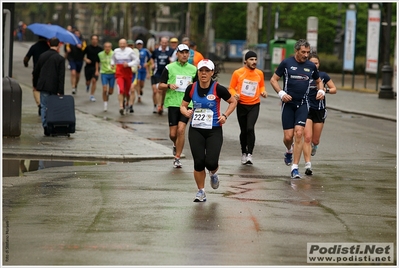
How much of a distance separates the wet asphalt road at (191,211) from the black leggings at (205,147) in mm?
413

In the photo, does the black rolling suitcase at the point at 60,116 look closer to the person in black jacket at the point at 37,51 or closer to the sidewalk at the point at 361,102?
the person in black jacket at the point at 37,51

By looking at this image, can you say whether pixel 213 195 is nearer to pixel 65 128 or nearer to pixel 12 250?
pixel 12 250

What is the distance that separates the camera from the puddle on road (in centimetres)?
1370

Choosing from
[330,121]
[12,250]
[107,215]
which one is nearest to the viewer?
[12,250]

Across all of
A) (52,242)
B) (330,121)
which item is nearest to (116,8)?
(330,121)

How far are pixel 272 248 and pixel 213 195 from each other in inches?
127

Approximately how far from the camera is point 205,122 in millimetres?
11094

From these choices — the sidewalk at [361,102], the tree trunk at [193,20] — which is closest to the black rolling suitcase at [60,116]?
the sidewalk at [361,102]

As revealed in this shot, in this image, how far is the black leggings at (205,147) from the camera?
11031mm

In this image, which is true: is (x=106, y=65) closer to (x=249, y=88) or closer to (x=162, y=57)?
(x=162, y=57)

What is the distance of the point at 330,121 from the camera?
2297 cm

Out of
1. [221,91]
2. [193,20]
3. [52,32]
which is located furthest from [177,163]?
[193,20]

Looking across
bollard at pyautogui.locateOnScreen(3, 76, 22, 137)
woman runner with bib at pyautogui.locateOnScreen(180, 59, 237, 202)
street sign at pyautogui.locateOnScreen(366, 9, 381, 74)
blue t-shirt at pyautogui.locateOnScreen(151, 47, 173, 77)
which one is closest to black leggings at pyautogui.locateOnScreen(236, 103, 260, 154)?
woman runner with bib at pyautogui.locateOnScreen(180, 59, 237, 202)

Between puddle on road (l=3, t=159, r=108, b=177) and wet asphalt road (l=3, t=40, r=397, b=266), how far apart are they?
0.19 m
